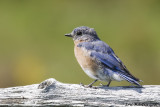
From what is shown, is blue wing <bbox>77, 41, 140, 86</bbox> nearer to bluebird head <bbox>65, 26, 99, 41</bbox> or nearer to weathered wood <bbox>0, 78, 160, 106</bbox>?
bluebird head <bbox>65, 26, 99, 41</bbox>

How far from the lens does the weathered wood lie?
677 centimetres

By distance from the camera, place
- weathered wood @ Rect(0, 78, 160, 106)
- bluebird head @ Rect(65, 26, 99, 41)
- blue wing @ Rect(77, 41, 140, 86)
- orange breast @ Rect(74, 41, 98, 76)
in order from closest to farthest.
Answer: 1. weathered wood @ Rect(0, 78, 160, 106)
2. blue wing @ Rect(77, 41, 140, 86)
3. orange breast @ Rect(74, 41, 98, 76)
4. bluebird head @ Rect(65, 26, 99, 41)

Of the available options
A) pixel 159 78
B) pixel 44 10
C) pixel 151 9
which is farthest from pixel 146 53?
pixel 44 10

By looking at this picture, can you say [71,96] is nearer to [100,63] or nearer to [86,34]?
[100,63]

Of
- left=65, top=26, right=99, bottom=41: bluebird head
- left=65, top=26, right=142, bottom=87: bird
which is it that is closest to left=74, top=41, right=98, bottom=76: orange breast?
left=65, top=26, right=142, bottom=87: bird

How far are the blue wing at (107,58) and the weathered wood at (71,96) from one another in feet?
1.35

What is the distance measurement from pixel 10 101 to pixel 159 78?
20.3ft

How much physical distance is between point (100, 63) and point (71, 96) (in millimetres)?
1165

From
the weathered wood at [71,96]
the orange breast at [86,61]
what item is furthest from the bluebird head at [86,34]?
the weathered wood at [71,96]

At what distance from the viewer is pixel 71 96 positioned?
6.84 meters

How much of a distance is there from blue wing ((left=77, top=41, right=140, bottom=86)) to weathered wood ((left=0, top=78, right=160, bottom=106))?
0.41 m

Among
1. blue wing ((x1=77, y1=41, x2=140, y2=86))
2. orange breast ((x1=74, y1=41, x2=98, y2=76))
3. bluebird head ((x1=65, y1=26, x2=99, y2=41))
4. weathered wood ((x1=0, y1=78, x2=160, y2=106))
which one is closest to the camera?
weathered wood ((x1=0, y1=78, x2=160, y2=106))

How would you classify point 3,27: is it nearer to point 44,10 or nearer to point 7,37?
point 7,37

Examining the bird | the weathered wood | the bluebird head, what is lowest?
the weathered wood
